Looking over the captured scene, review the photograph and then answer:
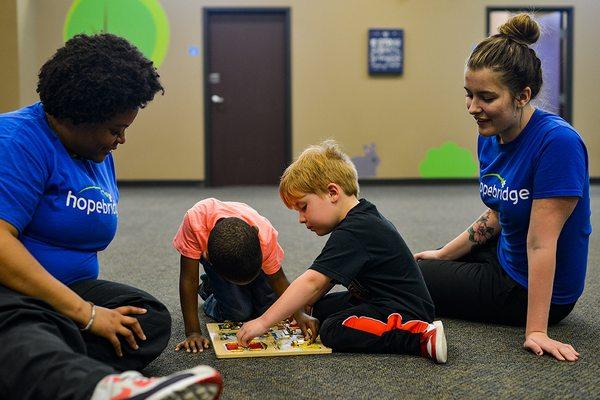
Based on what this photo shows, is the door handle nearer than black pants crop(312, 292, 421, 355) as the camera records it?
No

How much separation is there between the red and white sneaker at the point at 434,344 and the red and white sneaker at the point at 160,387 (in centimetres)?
72

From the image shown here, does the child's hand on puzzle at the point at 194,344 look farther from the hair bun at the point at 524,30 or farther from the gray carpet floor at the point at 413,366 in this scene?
the hair bun at the point at 524,30

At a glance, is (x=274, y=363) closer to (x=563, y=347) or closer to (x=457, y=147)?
(x=563, y=347)

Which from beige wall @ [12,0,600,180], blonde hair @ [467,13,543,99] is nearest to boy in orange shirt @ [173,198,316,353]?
blonde hair @ [467,13,543,99]

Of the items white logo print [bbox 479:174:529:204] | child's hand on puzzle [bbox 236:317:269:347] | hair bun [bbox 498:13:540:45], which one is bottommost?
child's hand on puzzle [bbox 236:317:269:347]

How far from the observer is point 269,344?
5.72ft

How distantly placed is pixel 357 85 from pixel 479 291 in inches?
197

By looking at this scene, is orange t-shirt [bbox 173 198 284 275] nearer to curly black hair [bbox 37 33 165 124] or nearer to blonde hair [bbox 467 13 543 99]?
curly black hair [bbox 37 33 165 124]

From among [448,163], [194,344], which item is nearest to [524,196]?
[194,344]

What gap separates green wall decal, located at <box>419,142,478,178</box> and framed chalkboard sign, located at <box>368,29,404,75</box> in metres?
0.88

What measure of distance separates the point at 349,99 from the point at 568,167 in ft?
17.1

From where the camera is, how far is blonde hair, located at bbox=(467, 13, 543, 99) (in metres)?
1.69

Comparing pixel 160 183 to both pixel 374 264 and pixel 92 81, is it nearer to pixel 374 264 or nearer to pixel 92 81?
pixel 374 264

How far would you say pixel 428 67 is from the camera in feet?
22.2
